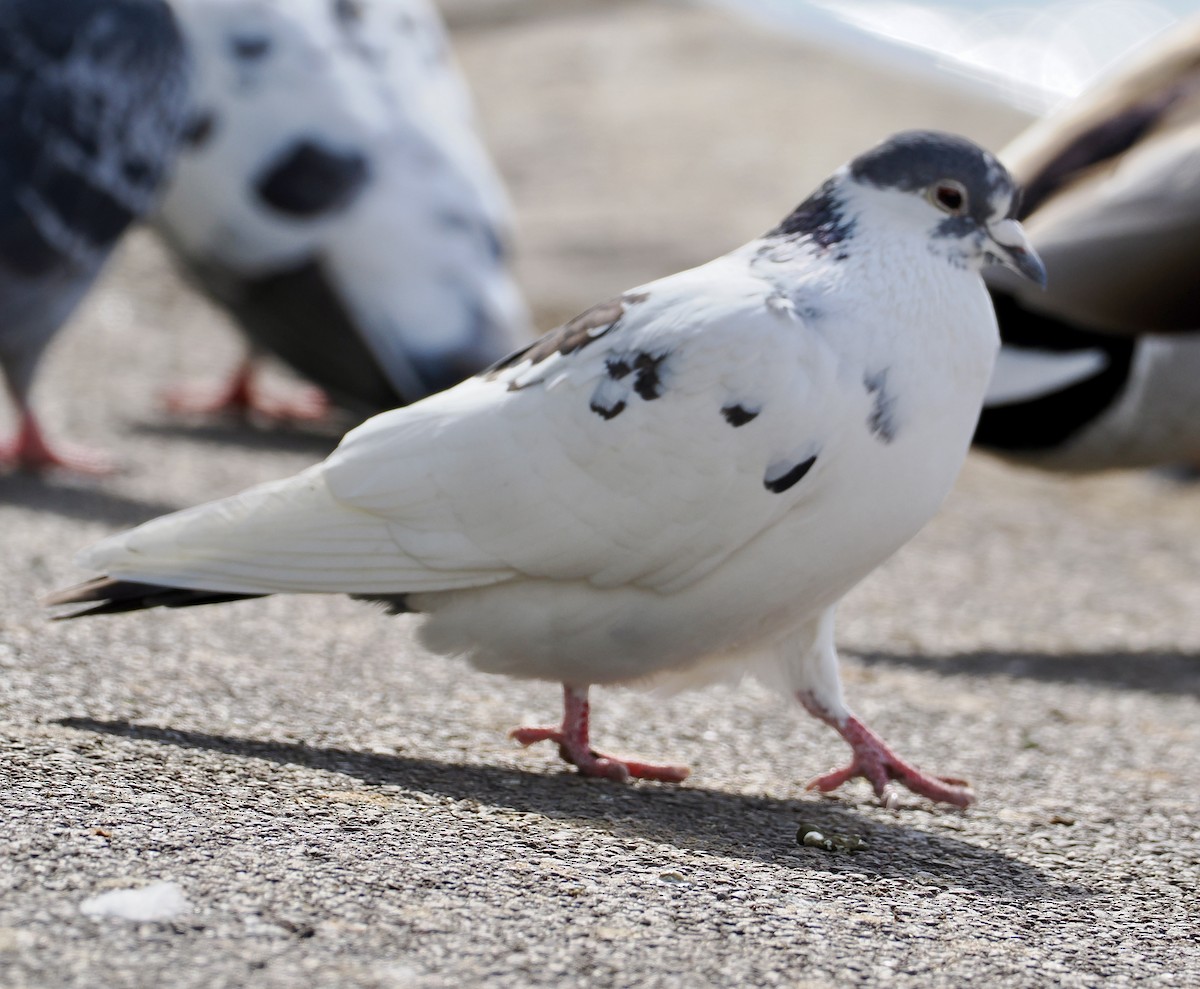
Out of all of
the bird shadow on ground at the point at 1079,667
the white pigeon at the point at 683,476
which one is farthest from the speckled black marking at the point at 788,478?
the bird shadow on ground at the point at 1079,667

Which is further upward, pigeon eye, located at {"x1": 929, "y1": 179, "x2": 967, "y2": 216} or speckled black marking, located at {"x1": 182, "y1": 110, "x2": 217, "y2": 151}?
speckled black marking, located at {"x1": 182, "y1": 110, "x2": 217, "y2": 151}

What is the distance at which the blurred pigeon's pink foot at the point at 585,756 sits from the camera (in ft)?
9.95

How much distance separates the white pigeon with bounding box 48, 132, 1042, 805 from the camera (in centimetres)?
275

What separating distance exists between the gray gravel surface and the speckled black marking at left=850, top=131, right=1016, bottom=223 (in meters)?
1.09

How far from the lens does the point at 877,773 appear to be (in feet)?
10.0

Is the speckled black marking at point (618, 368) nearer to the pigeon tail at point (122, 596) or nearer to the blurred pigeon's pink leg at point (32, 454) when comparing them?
the pigeon tail at point (122, 596)

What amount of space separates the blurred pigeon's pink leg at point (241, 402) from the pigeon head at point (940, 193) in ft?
13.4

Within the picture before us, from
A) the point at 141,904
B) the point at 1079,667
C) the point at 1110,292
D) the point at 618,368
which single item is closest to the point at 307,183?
the point at 1110,292

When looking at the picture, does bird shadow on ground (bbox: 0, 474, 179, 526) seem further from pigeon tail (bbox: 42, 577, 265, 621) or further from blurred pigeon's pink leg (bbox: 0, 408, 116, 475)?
pigeon tail (bbox: 42, 577, 265, 621)

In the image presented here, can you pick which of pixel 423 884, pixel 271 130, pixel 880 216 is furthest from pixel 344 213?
pixel 423 884

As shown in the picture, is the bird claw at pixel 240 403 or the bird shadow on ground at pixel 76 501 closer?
the bird shadow on ground at pixel 76 501

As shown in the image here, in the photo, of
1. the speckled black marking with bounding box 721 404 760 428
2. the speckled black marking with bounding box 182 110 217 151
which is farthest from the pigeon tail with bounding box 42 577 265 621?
the speckled black marking with bounding box 182 110 217 151

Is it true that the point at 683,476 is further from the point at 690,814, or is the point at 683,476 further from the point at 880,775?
the point at 880,775

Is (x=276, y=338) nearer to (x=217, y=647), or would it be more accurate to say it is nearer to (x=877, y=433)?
(x=217, y=647)
